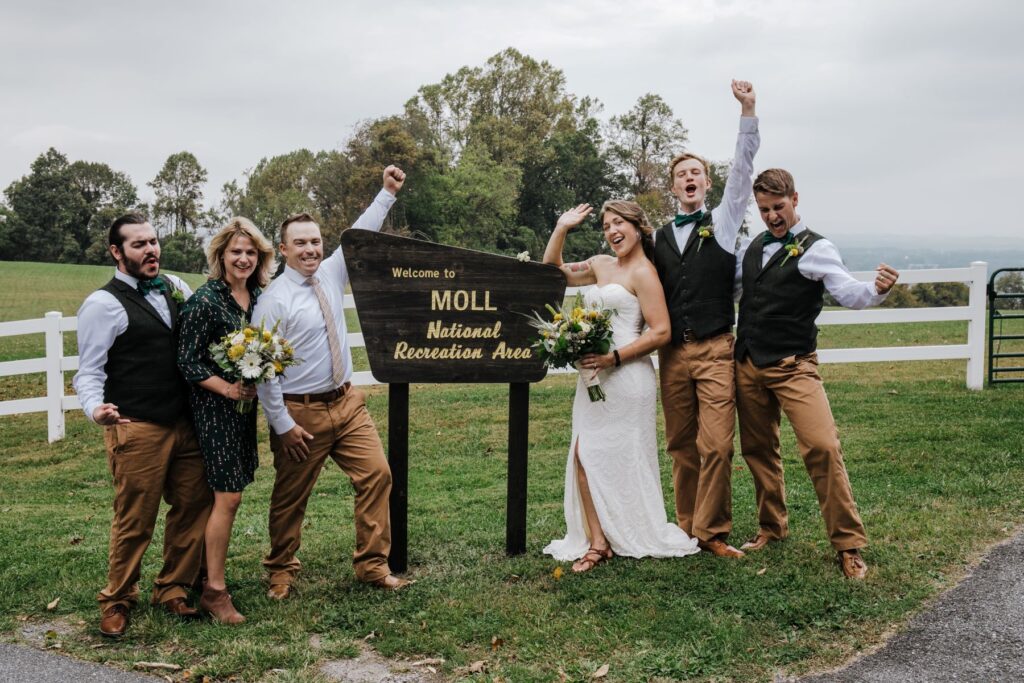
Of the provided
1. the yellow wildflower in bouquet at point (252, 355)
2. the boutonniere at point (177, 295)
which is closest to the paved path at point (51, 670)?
the yellow wildflower in bouquet at point (252, 355)

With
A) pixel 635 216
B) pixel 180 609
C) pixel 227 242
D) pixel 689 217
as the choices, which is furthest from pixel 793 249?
pixel 180 609

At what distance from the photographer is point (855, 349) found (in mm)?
11539

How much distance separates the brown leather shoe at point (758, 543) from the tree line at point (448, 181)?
47249 millimetres

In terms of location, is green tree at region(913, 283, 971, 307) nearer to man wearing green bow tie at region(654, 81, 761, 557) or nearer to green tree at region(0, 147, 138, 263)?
man wearing green bow tie at region(654, 81, 761, 557)

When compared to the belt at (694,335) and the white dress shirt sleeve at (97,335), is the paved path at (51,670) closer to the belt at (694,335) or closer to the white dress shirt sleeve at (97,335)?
the white dress shirt sleeve at (97,335)

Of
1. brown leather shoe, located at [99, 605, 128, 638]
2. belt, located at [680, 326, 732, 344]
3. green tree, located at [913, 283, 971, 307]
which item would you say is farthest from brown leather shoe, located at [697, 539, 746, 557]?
green tree, located at [913, 283, 971, 307]

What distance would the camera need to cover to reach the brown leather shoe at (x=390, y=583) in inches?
221

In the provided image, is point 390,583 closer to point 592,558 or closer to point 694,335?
point 592,558

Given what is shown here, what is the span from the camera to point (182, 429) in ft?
16.9

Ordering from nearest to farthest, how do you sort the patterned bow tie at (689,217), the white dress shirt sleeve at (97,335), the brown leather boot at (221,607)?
1. the white dress shirt sleeve at (97,335)
2. the brown leather boot at (221,607)
3. the patterned bow tie at (689,217)

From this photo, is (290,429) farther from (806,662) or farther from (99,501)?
(99,501)

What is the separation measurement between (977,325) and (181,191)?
238ft

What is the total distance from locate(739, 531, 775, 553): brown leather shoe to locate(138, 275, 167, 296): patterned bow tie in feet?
12.9

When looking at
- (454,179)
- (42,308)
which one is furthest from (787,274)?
(454,179)
